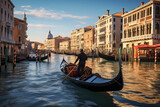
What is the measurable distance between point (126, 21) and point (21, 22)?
76.8ft

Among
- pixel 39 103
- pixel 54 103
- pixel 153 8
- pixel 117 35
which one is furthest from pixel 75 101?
pixel 117 35

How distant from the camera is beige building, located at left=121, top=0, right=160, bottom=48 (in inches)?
944

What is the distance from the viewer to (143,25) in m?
26.2

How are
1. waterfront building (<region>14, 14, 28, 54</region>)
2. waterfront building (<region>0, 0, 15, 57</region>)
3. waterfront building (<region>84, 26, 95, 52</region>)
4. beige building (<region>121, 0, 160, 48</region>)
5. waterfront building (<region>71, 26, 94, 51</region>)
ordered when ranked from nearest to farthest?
1. waterfront building (<region>0, 0, 15, 57</region>)
2. beige building (<region>121, 0, 160, 48</region>)
3. waterfront building (<region>14, 14, 28, 54</region>)
4. waterfront building (<region>84, 26, 95, 52</region>)
5. waterfront building (<region>71, 26, 94, 51</region>)

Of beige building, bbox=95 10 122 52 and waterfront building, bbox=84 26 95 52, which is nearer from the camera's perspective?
beige building, bbox=95 10 122 52

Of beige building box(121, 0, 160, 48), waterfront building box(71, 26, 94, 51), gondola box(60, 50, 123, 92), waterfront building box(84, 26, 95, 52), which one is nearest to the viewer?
gondola box(60, 50, 123, 92)

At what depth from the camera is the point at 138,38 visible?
26844 mm

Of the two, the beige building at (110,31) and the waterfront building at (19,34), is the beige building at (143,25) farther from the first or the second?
the waterfront building at (19,34)

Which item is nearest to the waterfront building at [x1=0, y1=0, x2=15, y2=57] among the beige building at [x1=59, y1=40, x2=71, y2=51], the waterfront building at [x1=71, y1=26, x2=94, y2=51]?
the waterfront building at [x1=71, y1=26, x2=94, y2=51]

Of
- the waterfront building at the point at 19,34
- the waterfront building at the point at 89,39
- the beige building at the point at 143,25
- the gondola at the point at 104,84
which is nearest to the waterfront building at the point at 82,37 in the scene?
the waterfront building at the point at 89,39

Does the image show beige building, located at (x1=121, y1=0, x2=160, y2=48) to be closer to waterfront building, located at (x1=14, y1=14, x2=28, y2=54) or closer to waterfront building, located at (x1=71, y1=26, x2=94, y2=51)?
waterfront building, located at (x1=14, y1=14, x2=28, y2=54)

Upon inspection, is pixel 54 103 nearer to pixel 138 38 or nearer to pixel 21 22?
pixel 138 38

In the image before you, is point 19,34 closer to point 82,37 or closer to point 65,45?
point 82,37

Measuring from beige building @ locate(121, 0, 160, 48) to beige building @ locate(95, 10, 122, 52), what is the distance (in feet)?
20.3
